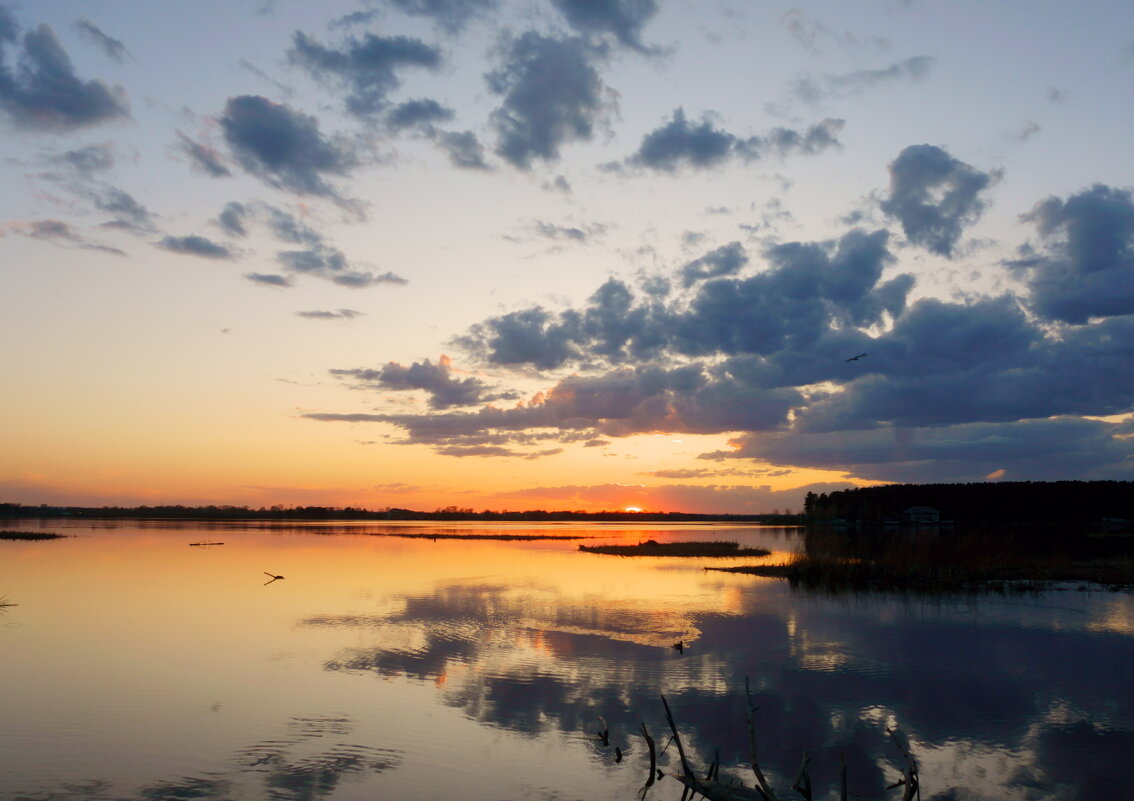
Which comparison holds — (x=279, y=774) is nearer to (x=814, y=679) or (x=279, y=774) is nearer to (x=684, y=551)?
(x=814, y=679)

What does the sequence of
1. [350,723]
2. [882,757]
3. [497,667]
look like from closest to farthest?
[882,757], [350,723], [497,667]

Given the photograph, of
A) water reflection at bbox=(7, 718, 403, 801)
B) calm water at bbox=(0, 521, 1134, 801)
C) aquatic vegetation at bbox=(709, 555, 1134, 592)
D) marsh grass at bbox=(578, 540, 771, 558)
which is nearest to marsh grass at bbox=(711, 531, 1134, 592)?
aquatic vegetation at bbox=(709, 555, 1134, 592)

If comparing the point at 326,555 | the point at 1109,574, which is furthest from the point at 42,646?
the point at 1109,574

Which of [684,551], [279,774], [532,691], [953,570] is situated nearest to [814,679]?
[532,691]

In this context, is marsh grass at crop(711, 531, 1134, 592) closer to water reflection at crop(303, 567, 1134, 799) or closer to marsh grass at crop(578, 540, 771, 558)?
water reflection at crop(303, 567, 1134, 799)

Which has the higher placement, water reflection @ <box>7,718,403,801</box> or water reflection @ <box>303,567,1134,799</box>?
water reflection @ <box>7,718,403,801</box>

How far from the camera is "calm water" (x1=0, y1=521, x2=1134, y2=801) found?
43.5 feet

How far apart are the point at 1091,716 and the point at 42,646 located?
29729mm

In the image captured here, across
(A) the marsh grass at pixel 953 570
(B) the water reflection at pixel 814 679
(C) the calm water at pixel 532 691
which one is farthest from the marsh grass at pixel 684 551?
(B) the water reflection at pixel 814 679

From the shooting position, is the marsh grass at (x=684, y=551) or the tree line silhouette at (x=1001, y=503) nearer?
the marsh grass at (x=684, y=551)

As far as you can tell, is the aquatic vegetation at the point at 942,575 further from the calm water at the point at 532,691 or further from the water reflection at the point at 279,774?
the water reflection at the point at 279,774

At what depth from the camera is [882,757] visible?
14258mm

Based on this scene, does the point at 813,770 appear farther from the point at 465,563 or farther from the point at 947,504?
the point at 947,504

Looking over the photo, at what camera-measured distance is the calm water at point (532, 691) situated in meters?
13.3
